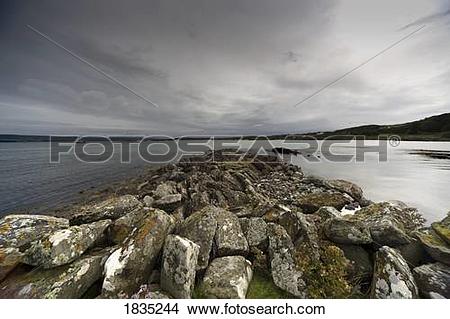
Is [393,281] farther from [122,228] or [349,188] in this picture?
[349,188]

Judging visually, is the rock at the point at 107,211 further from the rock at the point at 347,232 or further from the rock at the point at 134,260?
the rock at the point at 347,232

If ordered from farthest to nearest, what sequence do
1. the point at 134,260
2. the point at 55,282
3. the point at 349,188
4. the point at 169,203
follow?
the point at 349,188
the point at 169,203
the point at 134,260
the point at 55,282

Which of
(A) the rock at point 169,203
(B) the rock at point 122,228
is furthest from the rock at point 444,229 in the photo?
(A) the rock at point 169,203

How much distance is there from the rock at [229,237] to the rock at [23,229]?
9.76 ft

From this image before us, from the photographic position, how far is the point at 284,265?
3346mm

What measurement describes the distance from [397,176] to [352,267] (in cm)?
2132

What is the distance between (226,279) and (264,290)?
0.62 metres

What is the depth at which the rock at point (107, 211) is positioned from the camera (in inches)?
165

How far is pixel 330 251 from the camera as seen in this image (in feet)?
11.5

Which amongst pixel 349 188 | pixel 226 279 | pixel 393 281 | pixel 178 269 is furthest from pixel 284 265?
pixel 349 188

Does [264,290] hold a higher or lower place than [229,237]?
lower
